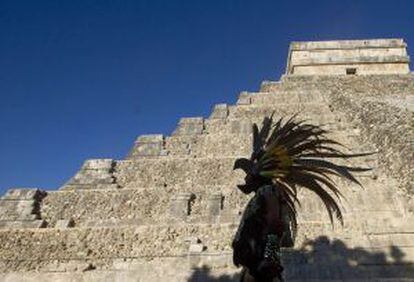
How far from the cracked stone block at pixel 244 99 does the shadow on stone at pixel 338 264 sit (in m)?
9.99

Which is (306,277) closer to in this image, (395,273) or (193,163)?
(395,273)

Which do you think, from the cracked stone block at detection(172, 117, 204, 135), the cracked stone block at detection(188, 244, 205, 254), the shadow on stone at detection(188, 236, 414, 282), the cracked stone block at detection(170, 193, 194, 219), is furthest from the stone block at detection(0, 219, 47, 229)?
the cracked stone block at detection(172, 117, 204, 135)

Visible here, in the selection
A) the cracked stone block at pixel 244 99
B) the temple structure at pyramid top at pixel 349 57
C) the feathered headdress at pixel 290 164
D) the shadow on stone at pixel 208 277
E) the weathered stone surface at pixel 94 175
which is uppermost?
the temple structure at pyramid top at pixel 349 57

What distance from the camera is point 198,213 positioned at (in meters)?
11.3

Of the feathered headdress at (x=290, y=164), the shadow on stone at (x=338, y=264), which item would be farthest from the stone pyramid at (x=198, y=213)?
the feathered headdress at (x=290, y=164)

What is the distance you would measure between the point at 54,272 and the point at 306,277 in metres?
4.72

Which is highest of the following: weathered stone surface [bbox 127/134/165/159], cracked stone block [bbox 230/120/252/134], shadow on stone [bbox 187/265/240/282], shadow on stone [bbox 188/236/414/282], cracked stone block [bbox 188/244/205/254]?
cracked stone block [bbox 230/120/252/134]

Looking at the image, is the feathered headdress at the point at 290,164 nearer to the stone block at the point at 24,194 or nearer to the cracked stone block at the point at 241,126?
the stone block at the point at 24,194

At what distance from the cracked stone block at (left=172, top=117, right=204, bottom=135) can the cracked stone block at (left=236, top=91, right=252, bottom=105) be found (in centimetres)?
204

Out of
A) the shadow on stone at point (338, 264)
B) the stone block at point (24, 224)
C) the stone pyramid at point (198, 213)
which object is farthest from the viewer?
the stone block at point (24, 224)

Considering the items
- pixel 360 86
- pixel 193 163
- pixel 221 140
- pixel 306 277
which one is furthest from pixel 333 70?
pixel 306 277

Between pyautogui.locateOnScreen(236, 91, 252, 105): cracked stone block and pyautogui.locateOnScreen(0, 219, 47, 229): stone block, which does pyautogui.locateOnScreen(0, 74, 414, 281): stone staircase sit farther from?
pyautogui.locateOnScreen(236, 91, 252, 105): cracked stone block

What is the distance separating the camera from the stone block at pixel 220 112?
58.1 ft

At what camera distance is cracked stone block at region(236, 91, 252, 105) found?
18438 millimetres
